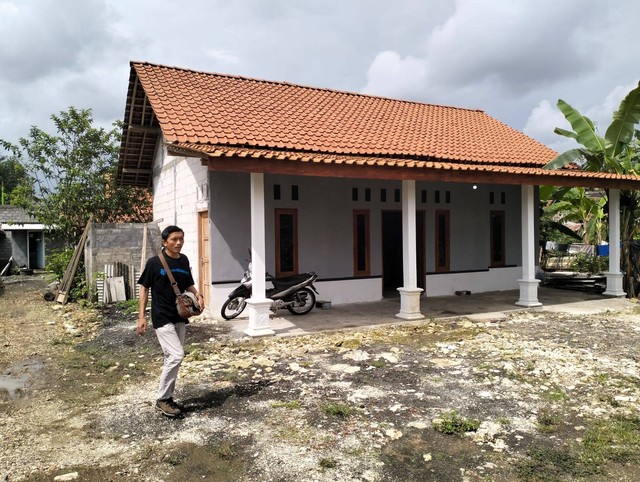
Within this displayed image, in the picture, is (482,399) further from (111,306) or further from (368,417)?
(111,306)

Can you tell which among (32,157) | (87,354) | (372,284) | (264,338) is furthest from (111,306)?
(32,157)

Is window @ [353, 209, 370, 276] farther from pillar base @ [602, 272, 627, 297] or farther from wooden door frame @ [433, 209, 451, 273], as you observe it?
pillar base @ [602, 272, 627, 297]

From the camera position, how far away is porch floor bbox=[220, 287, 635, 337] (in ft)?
29.1

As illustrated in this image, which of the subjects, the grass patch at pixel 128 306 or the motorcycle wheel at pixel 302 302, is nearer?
the motorcycle wheel at pixel 302 302

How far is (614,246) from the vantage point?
12211 mm

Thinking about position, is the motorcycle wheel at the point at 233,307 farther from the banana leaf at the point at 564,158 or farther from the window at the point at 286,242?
the banana leaf at the point at 564,158

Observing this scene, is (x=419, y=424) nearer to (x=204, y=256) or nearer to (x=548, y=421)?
(x=548, y=421)

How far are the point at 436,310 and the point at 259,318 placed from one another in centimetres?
415

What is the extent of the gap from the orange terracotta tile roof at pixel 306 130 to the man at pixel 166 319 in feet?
9.43

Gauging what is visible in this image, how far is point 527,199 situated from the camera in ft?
35.5

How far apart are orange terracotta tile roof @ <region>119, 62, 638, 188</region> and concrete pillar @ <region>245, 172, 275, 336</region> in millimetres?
542

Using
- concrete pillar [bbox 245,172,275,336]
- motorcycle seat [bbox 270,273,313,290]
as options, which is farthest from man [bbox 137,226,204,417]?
motorcycle seat [bbox 270,273,313,290]

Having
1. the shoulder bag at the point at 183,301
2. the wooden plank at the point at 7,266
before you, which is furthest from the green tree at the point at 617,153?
the wooden plank at the point at 7,266

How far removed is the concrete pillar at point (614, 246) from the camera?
12.1 metres
